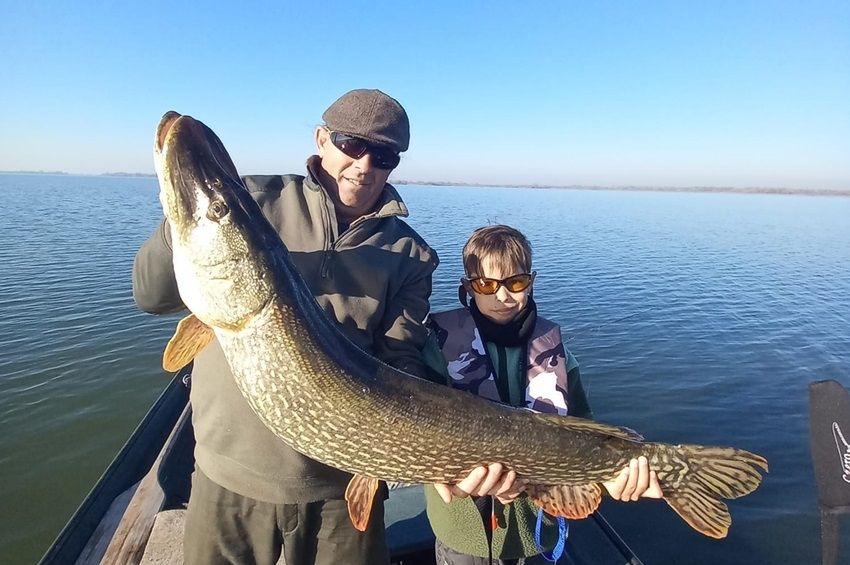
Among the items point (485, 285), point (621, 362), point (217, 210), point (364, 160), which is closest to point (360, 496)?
point (485, 285)

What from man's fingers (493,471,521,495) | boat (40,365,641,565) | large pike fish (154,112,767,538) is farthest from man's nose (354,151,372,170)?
boat (40,365,641,565)

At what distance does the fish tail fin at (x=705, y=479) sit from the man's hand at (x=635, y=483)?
0.14 feet

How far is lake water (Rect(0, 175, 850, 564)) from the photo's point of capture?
5941mm

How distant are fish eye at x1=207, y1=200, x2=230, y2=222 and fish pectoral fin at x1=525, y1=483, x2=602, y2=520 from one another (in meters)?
1.86

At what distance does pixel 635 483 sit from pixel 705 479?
372 mm

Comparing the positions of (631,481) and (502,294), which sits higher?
(502,294)

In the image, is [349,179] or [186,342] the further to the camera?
[349,179]

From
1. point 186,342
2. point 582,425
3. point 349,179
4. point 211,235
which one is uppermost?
point 349,179

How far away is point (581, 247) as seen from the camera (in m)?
23.0

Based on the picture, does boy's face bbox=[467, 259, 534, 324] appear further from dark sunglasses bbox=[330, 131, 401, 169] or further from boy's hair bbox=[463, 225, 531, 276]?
dark sunglasses bbox=[330, 131, 401, 169]

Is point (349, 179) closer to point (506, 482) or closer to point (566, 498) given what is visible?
point (506, 482)

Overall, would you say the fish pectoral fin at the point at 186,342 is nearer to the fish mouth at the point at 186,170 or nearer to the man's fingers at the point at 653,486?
the fish mouth at the point at 186,170

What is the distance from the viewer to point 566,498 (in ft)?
8.00

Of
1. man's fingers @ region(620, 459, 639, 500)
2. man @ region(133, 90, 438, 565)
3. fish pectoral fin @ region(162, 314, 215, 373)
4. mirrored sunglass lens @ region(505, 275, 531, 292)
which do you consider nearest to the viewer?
fish pectoral fin @ region(162, 314, 215, 373)
